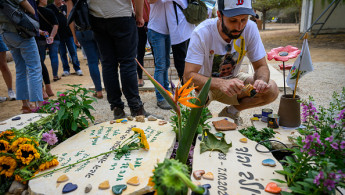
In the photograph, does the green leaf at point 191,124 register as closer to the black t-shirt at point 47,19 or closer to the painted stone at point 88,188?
the painted stone at point 88,188

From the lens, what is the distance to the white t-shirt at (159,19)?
2.83 meters

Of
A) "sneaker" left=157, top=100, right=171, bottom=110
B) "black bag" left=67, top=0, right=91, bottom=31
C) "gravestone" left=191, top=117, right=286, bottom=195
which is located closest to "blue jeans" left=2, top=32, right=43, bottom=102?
"black bag" left=67, top=0, right=91, bottom=31

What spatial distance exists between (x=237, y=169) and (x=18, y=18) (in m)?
2.59

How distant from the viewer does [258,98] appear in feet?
6.86

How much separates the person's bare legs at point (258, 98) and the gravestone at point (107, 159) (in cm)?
80

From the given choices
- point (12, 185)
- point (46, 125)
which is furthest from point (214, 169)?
point (46, 125)

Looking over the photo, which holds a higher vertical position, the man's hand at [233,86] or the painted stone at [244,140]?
the man's hand at [233,86]

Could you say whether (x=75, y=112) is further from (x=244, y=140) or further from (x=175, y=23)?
(x=175, y=23)

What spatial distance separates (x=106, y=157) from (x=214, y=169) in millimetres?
687

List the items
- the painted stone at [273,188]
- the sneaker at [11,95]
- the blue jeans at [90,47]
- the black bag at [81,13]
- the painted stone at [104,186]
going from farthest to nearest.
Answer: the sneaker at [11,95] < the blue jeans at [90,47] < the black bag at [81,13] < the painted stone at [104,186] < the painted stone at [273,188]

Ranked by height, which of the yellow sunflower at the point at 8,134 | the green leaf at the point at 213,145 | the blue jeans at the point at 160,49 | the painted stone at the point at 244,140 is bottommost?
the painted stone at the point at 244,140

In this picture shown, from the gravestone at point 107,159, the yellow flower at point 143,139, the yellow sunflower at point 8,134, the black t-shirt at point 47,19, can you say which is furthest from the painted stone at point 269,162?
the black t-shirt at point 47,19

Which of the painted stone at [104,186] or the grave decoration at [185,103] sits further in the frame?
the painted stone at [104,186]

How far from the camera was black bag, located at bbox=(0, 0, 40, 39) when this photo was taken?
2.39 m
